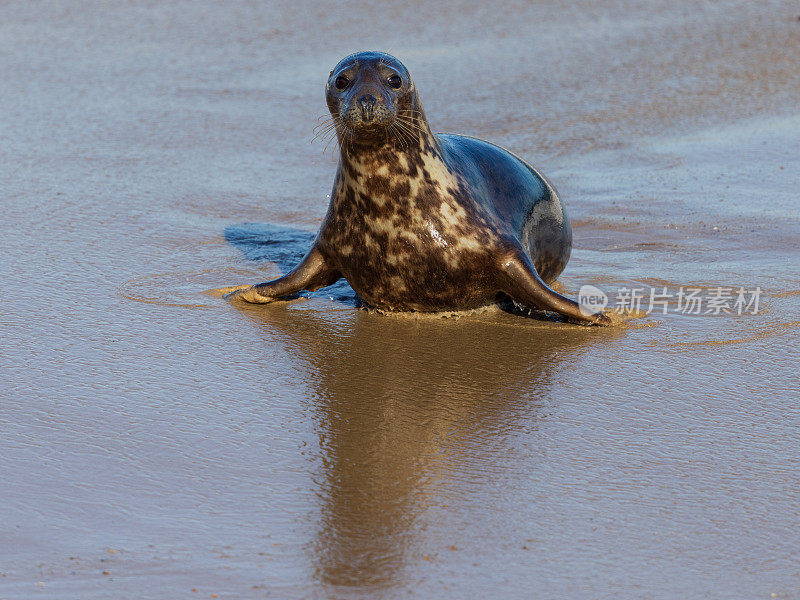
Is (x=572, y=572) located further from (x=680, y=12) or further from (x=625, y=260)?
(x=680, y=12)

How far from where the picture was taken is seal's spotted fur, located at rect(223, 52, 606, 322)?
200 inches

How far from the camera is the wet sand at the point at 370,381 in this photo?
3.03 m

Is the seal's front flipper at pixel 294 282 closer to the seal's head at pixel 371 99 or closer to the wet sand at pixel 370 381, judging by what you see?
the wet sand at pixel 370 381

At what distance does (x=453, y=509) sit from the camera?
3.29 m

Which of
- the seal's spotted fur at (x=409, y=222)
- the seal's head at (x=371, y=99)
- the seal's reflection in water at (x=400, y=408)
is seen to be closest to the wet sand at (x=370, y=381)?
the seal's reflection in water at (x=400, y=408)

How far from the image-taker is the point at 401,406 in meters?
4.12

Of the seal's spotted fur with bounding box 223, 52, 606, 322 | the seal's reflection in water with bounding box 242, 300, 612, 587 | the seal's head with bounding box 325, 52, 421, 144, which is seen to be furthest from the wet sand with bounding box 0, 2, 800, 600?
the seal's head with bounding box 325, 52, 421, 144

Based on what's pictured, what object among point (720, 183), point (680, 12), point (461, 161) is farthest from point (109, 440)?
point (680, 12)

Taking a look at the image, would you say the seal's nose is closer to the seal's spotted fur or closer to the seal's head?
the seal's head

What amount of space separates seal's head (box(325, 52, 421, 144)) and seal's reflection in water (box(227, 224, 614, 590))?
2.78 feet

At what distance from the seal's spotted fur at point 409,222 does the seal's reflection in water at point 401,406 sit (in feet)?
0.46

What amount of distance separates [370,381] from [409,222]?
0.96 m

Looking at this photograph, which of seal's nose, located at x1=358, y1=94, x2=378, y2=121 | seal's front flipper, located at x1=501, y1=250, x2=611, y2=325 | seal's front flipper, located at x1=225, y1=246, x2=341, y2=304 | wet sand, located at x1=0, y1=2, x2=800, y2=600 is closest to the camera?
wet sand, located at x1=0, y1=2, x2=800, y2=600

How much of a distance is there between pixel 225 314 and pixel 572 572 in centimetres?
268
